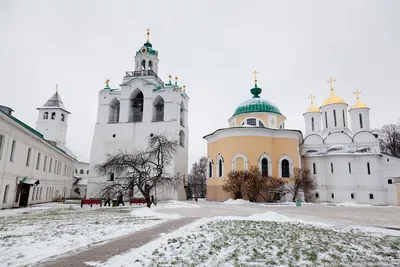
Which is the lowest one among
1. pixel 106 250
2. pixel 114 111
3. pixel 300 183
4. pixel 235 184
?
pixel 106 250

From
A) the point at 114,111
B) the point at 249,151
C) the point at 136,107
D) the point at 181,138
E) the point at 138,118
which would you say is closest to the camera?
the point at 249,151

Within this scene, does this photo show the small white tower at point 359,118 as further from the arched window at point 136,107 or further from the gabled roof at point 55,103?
the gabled roof at point 55,103

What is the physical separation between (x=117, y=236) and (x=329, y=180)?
30.1 metres

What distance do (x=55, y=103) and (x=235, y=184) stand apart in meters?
38.5

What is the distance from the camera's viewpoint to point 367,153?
32062mm

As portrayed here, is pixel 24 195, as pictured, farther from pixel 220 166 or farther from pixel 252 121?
pixel 252 121

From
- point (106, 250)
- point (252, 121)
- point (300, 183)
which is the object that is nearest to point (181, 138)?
point (252, 121)

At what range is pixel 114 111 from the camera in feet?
129

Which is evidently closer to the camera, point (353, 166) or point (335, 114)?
point (353, 166)

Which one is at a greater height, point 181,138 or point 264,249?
point 181,138

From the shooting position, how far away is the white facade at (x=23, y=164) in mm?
17797

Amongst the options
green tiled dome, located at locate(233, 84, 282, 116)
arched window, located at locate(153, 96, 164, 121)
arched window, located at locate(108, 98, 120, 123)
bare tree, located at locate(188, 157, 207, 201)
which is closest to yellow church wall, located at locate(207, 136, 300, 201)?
green tiled dome, located at locate(233, 84, 282, 116)

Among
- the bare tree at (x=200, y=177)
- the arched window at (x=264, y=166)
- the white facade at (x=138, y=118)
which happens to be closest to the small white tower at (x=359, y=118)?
the arched window at (x=264, y=166)

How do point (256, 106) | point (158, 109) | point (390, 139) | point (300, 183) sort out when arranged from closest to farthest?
point (300, 183), point (256, 106), point (158, 109), point (390, 139)
